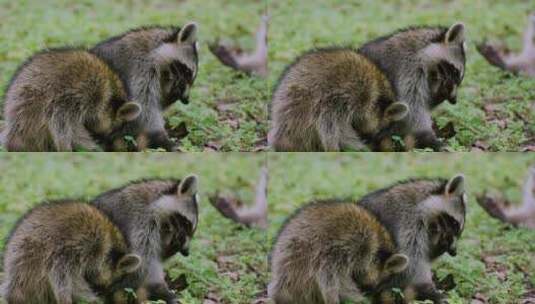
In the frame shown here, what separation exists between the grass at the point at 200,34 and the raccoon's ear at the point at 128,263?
0.95 metres

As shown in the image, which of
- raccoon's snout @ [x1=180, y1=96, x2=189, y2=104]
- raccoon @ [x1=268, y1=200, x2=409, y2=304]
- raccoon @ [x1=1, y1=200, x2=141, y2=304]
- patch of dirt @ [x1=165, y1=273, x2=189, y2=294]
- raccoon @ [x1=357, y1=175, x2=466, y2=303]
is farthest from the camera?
raccoon's snout @ [x1=180, y1=96, x2=189, y2=104]

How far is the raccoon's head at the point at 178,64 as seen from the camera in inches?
335

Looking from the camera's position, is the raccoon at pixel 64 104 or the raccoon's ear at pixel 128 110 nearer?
the raccoon at pixel 64 104

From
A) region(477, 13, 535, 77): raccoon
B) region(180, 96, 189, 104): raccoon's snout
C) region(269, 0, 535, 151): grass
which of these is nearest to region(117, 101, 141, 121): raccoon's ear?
region(180, 96, 189, 104): raccoon's snout

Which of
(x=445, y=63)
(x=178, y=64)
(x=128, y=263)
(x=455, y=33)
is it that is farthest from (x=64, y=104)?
(x=455, y=33)

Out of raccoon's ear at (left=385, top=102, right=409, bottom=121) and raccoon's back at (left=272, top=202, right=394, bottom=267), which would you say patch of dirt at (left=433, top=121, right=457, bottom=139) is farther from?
raccoon's back at (left=272, top=202, right=394, bottom=267)

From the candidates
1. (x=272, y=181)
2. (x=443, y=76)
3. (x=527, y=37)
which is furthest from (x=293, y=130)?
(x=527, y=37)

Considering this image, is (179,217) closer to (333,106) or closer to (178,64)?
(178,64)

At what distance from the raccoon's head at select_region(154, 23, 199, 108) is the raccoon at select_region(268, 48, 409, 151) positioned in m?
0.65

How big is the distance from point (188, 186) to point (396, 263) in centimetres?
154

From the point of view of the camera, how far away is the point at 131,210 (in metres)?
8.23

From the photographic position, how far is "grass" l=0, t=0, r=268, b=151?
8.60m

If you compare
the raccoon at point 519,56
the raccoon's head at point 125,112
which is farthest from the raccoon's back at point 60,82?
the raccoon at point 519,56

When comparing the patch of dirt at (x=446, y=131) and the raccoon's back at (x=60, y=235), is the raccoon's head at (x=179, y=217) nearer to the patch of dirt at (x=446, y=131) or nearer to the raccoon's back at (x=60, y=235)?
the raccoon's back at (x=60, y=235)
